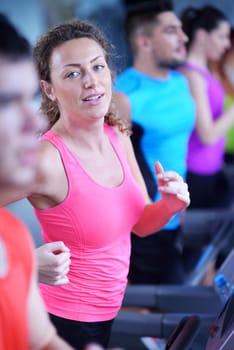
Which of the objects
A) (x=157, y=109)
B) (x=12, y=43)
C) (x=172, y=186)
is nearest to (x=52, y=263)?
(x=172, y=186)

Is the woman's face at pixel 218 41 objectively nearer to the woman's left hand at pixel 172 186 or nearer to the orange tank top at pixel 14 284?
the woman's left hand at pixel 172 186

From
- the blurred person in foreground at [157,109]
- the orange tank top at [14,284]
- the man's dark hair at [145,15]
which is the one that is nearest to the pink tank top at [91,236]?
the orange tank top at [14,284]

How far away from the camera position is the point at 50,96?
4.71 ft

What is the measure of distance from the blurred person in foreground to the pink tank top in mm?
712

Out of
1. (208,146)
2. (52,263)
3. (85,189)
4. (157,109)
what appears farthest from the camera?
(208,146)

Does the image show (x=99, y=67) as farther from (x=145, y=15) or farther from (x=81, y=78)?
(x=145, y=15)

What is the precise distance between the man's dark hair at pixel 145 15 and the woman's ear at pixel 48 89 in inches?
44.3

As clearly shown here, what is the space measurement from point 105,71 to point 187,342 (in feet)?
1.93

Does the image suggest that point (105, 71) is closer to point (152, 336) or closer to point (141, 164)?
point (141, 164)

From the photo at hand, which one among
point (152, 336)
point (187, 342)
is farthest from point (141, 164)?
point (187, 342)

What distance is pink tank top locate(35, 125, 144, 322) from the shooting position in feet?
4.42

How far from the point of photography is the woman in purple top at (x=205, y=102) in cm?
278

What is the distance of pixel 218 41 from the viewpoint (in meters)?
3.00

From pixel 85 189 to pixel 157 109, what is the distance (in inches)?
40.1
